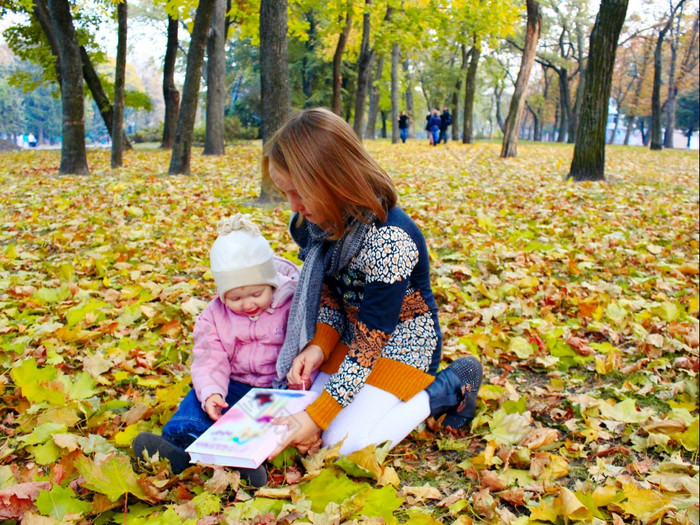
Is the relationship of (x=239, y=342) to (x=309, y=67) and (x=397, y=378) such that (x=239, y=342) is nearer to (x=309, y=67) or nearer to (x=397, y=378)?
(x=397, y=378)

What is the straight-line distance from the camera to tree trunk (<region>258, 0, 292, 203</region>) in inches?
246

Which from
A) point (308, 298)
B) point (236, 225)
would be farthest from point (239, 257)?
point (308, 298)

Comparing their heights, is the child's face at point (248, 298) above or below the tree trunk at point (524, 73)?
below

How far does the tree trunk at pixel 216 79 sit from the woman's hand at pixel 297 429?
1261 cm

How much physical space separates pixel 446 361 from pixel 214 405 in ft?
4.17

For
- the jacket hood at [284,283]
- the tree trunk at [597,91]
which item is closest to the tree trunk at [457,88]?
the tree trunk at [597,91]

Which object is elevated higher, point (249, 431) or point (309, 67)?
point (309, 67)

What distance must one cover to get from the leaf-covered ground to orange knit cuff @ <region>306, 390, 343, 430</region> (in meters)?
0.12

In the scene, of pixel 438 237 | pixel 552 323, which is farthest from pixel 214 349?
pixel 438 237

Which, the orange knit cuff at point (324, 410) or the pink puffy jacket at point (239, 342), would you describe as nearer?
the orange knit cuff at point (324, 410)

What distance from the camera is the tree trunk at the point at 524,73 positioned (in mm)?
11828

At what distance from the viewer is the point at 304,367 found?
2211 mm

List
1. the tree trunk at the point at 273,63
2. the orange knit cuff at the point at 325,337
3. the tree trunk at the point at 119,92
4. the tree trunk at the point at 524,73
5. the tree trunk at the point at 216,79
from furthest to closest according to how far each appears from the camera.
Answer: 1. the tree trunk at the point at 216,79
2. the tree trunk at the point at 524,73
3. the tree trunk at the point at 119,92
4. the tree trunk at the point at 273,63
5. the orange knit cuff at the point at 325,337

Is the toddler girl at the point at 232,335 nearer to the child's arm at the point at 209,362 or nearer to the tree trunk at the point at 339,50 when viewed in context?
the child's arm at the point at 209,362
